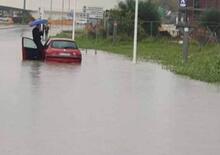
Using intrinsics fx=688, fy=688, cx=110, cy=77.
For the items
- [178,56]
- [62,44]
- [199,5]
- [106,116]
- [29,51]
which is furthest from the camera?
[199,5]

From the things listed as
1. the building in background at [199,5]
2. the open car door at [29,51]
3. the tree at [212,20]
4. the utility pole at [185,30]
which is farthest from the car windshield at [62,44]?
the building in background at [199,5]

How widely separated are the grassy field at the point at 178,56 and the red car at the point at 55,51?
14.3 feet

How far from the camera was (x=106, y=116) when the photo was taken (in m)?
13.5

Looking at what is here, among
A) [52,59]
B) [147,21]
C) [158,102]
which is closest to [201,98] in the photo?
[158,102]

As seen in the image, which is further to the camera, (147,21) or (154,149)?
(147,21)

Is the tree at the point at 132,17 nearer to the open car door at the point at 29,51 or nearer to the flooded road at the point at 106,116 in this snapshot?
the open car door at the point at 29,51

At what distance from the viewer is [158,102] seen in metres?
16.4

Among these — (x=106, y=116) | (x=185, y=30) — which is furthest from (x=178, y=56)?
(x=106, y=116)

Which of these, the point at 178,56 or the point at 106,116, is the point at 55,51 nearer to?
the point at 178,56

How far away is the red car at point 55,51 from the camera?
32688mm

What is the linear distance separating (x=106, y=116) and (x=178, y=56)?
23.7 m

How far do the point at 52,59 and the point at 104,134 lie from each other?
70.9 feet

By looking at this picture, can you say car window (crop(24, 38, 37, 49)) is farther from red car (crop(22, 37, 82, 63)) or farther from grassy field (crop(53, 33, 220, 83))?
grassy field (crop(53, 33, 220, 83))

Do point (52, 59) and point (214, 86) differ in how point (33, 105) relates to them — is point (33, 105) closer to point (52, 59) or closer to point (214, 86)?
point (214, 86)
